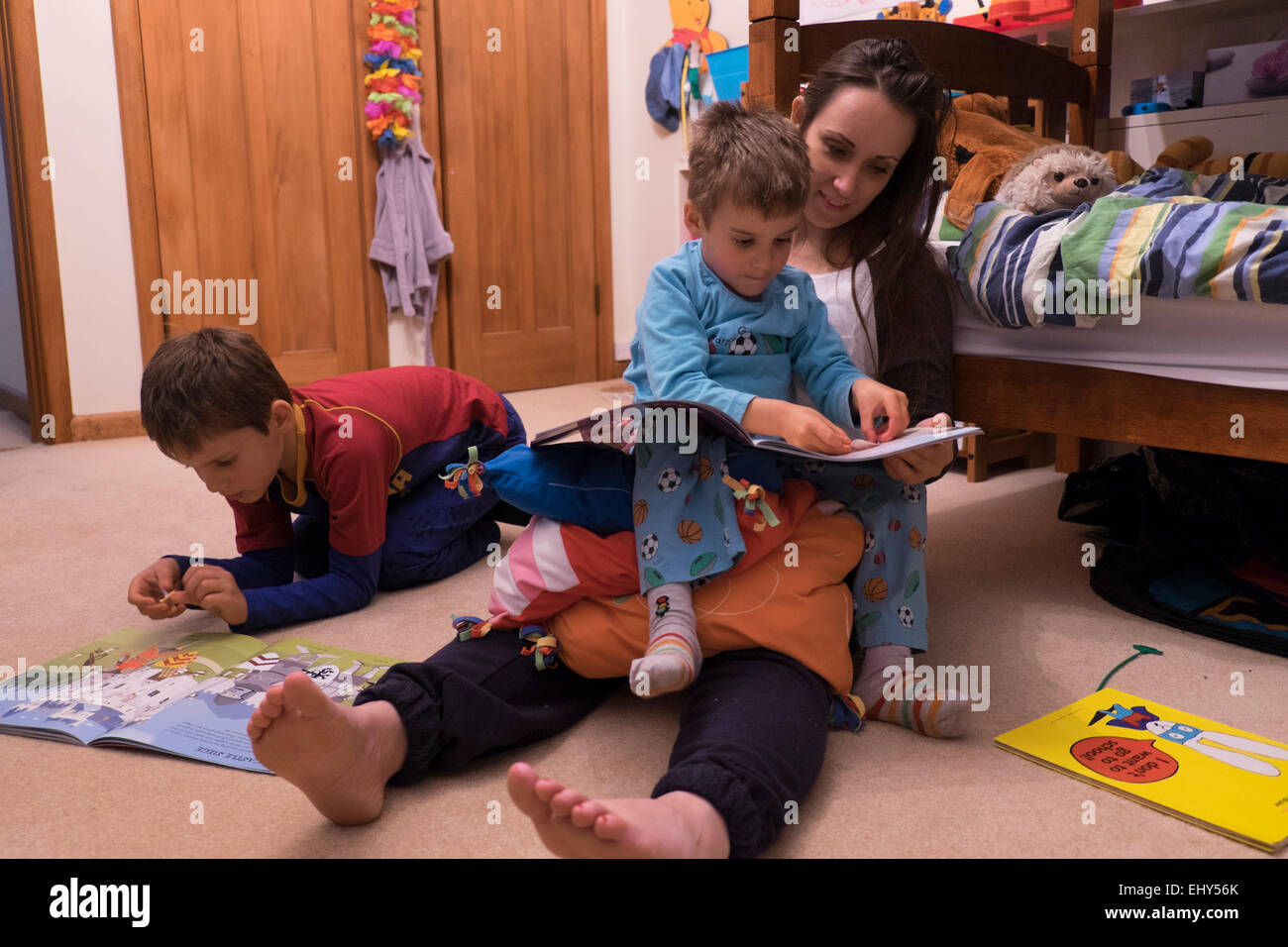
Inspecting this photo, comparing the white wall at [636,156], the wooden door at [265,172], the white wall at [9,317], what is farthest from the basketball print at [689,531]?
the white wall at [9,317]

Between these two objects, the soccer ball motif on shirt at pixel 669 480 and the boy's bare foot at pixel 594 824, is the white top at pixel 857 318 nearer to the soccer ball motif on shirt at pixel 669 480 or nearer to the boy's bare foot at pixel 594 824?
the soccer ball motif on shirt at pixel 669 480

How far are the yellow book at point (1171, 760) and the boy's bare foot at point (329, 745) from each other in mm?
580

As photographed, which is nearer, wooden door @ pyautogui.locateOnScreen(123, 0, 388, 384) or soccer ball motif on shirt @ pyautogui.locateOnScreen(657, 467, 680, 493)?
soccer ball motif on shirt @ pyautogui.locateOnScreen(657, 467, 680, 493)

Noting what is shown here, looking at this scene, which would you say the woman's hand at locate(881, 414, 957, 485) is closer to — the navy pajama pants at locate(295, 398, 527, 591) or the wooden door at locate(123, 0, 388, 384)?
the navy pajama pants at locate(295, 398, 527, 591)

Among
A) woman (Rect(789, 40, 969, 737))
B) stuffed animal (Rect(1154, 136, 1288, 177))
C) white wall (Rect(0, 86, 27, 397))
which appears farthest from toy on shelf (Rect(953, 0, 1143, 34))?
white wall (Rect(0, 86, 27, 397))

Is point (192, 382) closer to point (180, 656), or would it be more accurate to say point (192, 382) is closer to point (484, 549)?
point (180, 656)

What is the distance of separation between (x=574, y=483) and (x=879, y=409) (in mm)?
320

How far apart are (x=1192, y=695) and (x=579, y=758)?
0.66 metres

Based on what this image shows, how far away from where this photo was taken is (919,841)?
0.82m

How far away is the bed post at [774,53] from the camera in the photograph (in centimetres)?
128

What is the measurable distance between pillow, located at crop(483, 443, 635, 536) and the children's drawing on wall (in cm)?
254

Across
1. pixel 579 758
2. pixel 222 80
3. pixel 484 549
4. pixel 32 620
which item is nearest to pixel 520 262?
pixel 222 80

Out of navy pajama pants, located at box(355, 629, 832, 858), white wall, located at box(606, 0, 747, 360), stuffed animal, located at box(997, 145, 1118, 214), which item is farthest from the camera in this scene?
white wall, located at box(606, 0, 747, 360)

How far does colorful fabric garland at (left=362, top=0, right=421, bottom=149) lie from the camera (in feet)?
9.72
